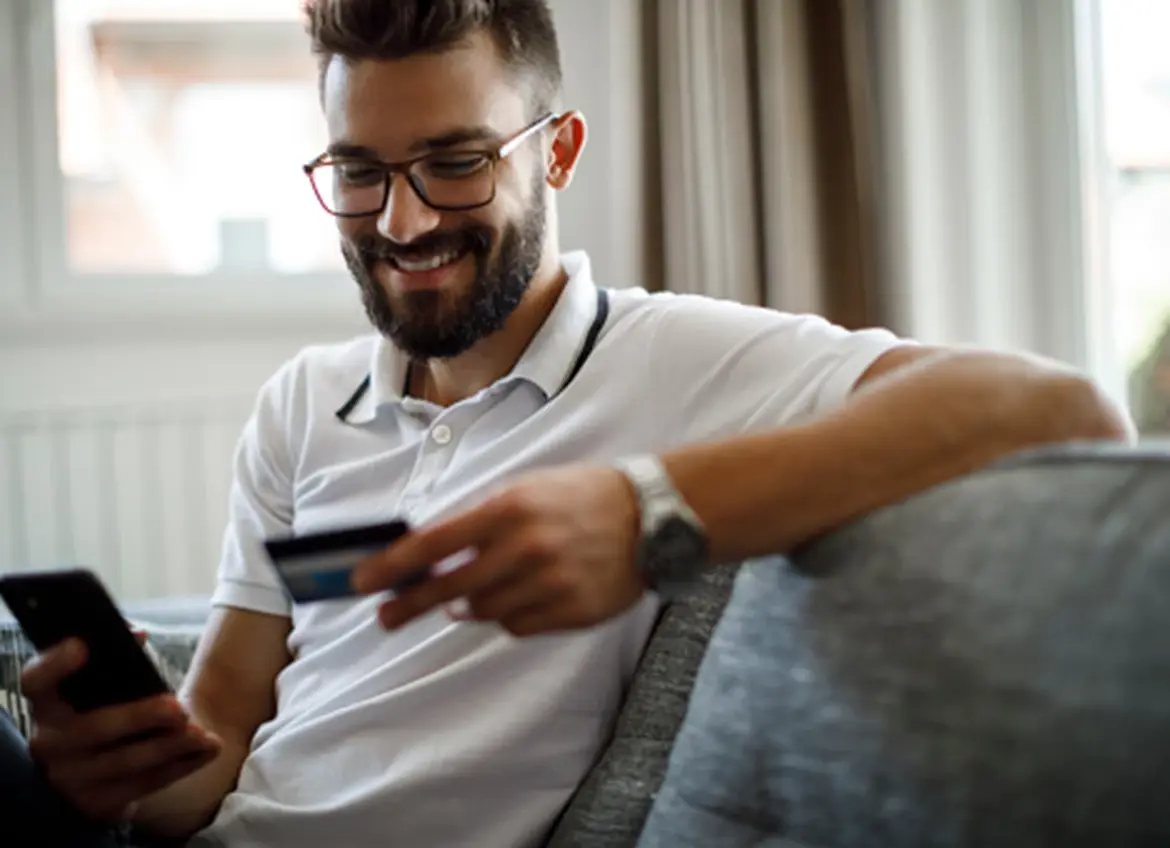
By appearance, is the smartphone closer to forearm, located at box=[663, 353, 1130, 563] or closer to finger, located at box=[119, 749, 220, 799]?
finger, located at box=[119, 749, 220, 799]

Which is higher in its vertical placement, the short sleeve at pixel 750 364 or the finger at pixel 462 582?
the short sleeve at pixel 750 364

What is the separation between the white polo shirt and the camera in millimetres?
1115

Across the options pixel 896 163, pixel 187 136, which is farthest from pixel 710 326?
pixel 187 136

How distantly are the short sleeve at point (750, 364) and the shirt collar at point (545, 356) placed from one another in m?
0.10

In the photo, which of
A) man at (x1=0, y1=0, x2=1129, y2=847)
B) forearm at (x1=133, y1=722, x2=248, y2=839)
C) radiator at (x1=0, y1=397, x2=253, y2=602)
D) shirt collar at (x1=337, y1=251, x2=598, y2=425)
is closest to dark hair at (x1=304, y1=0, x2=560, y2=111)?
man at (x1=0, y1=0, x2=1129, y2=847)

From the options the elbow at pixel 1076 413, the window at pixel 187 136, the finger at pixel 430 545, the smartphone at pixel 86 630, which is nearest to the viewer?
the finger at pixel 430 545

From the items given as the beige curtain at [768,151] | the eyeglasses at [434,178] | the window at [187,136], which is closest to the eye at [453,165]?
the eyeglasses at [434,178]

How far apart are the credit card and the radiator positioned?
5.94ft

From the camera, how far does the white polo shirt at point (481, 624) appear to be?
1.12m

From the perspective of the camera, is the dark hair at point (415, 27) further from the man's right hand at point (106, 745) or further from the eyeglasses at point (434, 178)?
the man's right hand at point (106, 745)

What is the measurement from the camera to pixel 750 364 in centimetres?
115

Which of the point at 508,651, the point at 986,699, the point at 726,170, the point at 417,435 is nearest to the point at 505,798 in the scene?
the point at 508,651

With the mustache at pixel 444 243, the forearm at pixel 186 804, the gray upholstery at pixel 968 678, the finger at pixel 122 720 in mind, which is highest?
the mustache at pixel 444 243

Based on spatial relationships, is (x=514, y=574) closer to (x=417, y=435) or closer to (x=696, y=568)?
(x=696, y=568)
